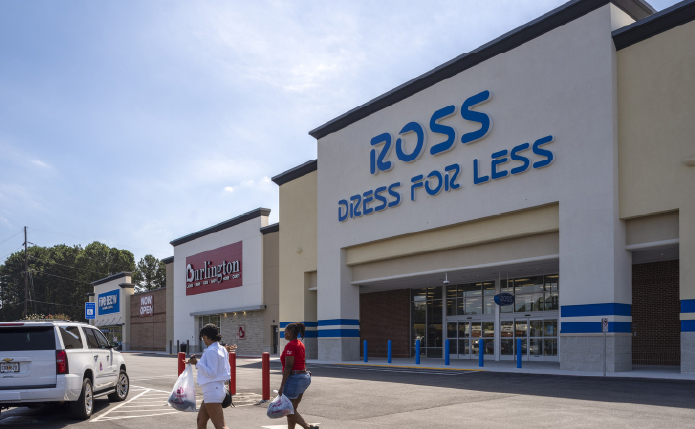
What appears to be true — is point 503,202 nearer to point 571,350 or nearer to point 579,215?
point 579,215

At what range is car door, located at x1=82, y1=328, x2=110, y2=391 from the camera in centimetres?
1202

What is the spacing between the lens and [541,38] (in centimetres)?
2208

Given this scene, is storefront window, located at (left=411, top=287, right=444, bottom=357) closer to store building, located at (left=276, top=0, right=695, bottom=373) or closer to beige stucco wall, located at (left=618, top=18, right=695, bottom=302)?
store building, located at (left=276, top=0, right=695, bottom=373)

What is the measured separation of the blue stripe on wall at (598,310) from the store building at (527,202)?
0.05m

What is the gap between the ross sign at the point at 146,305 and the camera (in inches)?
2447

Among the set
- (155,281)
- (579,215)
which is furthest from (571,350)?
(155,281)

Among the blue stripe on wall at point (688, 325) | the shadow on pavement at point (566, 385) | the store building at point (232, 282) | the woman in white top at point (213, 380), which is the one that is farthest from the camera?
the store building at point (232, 282)

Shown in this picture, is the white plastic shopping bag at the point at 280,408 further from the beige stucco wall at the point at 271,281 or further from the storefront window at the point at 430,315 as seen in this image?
the beige stucco wall at the point at 271,281

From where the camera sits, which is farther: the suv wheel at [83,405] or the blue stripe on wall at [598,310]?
the blue stripe on wall at [598,310]

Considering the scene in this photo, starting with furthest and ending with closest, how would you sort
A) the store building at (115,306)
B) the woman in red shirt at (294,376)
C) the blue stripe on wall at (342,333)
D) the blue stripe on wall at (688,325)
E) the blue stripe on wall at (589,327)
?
1. the store building at (115,306)
2. the blue stripe on wall at (342,333)
3. the blue stripe on wall at (589,327)
4. the blue stripe on wall at (688,325)
5. the woman in red shirt at (294,376)

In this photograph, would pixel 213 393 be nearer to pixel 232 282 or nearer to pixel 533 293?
pixel 533 293

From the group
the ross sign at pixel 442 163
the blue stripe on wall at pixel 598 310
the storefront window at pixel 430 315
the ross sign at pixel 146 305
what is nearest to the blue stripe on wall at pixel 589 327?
the blue stripe on wall at pixel 598 310

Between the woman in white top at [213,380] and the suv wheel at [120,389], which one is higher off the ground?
the woman in white top at [213,380]

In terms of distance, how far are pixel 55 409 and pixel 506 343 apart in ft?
67.9
